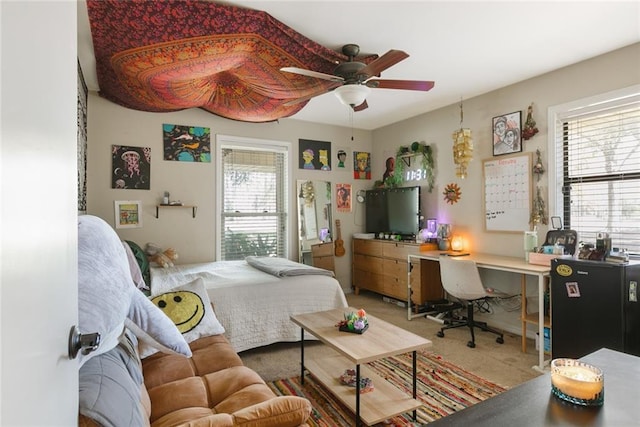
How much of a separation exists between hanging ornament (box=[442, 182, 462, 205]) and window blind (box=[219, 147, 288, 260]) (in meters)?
2.19

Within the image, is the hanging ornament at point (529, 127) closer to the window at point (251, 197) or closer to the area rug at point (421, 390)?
the area rug at point (421, 390)

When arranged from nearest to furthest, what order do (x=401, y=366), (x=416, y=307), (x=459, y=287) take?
(x=401, y=366)
(x=459, y=287)
(x=416, y=307)

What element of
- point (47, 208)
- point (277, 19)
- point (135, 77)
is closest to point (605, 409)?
point (47, 208)

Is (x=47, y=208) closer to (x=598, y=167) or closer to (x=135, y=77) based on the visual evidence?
(x=135, y=77)

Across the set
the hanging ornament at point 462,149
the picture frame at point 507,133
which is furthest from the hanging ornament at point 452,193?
the picture frame at point 507,133

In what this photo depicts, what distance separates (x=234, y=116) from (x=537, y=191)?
138 inches

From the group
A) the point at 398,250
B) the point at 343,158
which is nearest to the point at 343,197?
the point at 343,158

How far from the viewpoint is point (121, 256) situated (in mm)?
1459

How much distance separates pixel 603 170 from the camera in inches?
117

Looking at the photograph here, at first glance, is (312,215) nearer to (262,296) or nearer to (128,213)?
(262,296)

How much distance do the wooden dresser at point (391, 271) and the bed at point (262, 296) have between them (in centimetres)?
126

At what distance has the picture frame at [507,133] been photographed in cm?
349

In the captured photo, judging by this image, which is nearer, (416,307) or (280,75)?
(280,75)

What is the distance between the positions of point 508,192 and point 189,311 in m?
3.30
